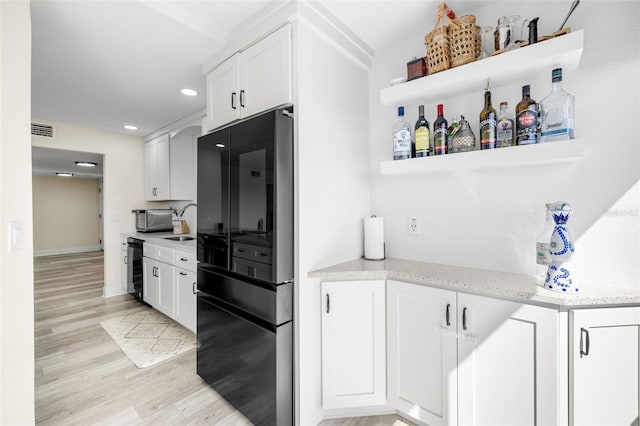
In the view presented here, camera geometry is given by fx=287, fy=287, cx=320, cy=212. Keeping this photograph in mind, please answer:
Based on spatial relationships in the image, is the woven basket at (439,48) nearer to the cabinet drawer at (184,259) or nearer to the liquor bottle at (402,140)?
the liquor bottle at (402,140)

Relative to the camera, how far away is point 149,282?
3453 millimetres

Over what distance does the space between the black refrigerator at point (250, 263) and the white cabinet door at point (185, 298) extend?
0.81 metres

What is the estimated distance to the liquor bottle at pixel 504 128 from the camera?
1.48m

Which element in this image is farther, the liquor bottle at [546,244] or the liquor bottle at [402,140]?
the liquor bottle at [402,140]

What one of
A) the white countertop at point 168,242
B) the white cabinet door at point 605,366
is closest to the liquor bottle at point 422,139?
the white cabinet door at point 605,366

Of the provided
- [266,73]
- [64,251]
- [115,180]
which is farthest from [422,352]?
[64,251]

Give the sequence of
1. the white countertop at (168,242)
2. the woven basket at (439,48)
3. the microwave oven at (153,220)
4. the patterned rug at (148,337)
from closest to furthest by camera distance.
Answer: the woven basket at (439,48) → the patterned rug at (148,337) → the white countertop at (168,242) → the microwave oven at (153,220)

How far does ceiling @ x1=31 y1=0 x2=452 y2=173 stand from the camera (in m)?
1.66

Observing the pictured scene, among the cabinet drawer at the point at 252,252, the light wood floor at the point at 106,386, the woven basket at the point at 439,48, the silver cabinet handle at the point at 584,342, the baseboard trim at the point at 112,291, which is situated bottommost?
the light wood floor at the point at 106,386

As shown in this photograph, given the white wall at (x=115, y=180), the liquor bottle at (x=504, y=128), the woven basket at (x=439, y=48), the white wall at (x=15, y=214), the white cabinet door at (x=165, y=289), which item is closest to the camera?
the white wall at (x=15, y=214)

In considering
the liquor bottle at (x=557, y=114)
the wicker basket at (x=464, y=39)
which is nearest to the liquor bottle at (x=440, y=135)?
the wicker basket at (x=464, y=39)

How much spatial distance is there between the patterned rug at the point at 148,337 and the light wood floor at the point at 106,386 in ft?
0.24

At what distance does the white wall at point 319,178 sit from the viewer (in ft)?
5.14

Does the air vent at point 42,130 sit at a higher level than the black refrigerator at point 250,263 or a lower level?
higher
